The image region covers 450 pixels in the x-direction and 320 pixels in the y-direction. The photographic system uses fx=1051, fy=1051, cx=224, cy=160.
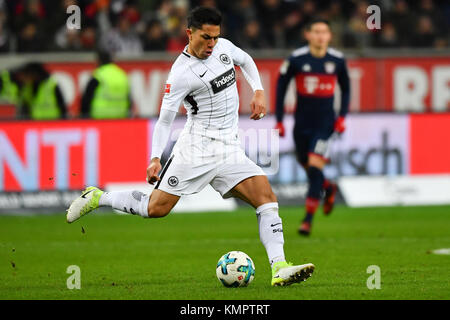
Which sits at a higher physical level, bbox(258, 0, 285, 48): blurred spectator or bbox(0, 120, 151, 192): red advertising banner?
bbox(258, 0, 285, 48): blurred spectator

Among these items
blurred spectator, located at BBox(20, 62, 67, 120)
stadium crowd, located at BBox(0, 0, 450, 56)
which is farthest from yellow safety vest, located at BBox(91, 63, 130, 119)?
stadium crowd, located at BBox(0, 0, 450, 56)

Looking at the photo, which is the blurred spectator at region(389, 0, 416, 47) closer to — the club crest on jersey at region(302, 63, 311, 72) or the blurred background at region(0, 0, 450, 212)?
the blurred background at region(0, 0, 450, 212)

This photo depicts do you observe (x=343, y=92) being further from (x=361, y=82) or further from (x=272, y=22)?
(x=272, y=22)

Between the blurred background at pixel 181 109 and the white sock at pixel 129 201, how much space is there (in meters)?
6.36

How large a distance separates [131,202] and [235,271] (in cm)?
111

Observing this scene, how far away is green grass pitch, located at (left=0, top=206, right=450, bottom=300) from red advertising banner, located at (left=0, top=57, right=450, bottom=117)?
4368 millimetres

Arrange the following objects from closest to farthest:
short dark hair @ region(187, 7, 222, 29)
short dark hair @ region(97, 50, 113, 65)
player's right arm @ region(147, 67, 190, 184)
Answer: short dark hair @ region(187, 7, 222, 29), player's right arm @ region(147, 67, 190, 184), short dark hair @ region(97, 50, 113, 65)

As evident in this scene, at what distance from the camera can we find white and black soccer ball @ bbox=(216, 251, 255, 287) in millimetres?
8227

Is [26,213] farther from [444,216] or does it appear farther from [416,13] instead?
[416,13]

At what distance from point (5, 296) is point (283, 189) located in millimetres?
8539

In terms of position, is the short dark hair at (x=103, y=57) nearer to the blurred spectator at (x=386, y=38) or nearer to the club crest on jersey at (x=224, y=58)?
the blurred spectator at (x=386, y=38)

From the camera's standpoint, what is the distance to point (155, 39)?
65.8 ft

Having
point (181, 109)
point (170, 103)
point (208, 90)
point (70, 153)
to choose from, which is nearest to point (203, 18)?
point (208, 90)

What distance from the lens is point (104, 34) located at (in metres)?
20.1
